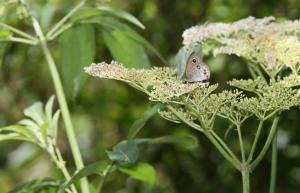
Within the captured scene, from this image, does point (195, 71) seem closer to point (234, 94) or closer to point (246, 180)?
point (234, 94)

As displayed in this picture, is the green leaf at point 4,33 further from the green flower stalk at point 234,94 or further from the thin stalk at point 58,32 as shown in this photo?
the green flower stalk at point 234,94

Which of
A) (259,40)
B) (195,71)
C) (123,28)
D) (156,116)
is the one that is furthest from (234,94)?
(156,116)

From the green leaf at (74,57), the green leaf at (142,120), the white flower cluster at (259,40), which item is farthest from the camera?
the green leaf at (74,57)

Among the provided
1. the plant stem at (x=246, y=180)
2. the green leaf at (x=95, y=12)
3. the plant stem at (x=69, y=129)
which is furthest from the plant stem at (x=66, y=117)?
the plant stem at (x=246, y=180)

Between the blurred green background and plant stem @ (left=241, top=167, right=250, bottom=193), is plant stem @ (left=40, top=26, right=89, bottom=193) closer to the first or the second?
plant stem @ (left=241, top=167, right=250, bottom=193)

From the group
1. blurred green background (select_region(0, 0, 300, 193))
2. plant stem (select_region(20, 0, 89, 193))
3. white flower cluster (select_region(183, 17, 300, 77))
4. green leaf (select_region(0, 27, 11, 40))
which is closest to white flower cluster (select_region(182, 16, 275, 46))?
white flower cluster (select_region(183, 17, 300, 77))
